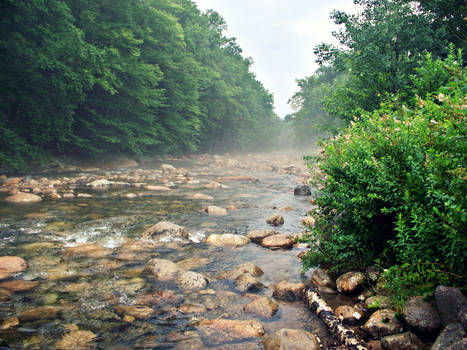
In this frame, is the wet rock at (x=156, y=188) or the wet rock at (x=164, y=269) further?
the wet rock at (x=156, y=188)

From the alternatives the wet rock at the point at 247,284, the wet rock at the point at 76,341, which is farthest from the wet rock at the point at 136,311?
the wet rock at the point at 247,284

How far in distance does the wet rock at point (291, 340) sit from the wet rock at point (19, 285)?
345 cm

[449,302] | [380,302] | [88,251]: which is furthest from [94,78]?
[449,302]

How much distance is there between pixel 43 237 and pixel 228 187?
9.80 metres

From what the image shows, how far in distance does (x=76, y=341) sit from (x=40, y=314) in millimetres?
823

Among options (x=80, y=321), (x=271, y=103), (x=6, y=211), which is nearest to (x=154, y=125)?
(x=6, y=211)

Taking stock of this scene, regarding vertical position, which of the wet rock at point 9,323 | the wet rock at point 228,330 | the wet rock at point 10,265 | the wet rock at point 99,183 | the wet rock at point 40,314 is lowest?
the wet rock at point 99,183

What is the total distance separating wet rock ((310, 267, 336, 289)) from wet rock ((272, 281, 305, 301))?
0.74 ft

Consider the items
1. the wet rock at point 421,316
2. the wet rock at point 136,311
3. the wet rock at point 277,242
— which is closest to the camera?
the wet rock at point 421,316

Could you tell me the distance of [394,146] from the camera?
3.80m

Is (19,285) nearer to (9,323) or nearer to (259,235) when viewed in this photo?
(9,323)

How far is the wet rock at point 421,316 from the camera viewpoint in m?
2.88

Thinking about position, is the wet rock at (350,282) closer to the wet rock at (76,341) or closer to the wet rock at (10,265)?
the wet rock at (76,341)

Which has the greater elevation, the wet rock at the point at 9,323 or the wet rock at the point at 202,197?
the wet rock at the point at 202,197
